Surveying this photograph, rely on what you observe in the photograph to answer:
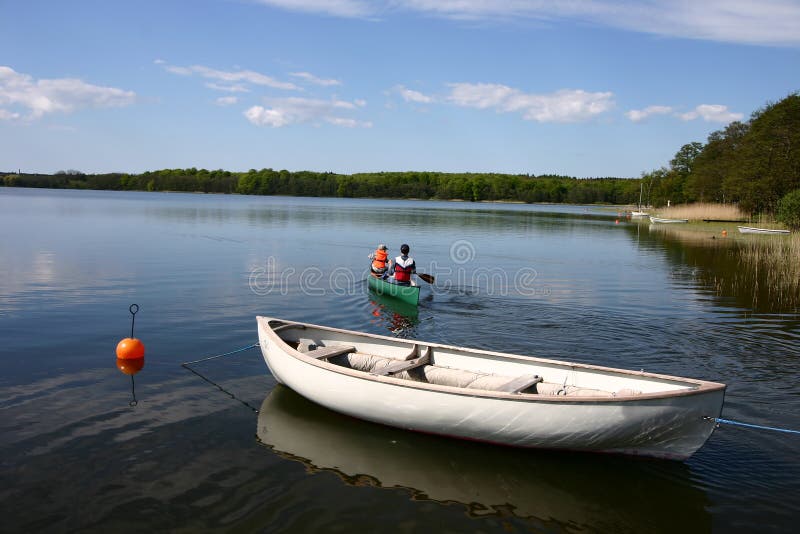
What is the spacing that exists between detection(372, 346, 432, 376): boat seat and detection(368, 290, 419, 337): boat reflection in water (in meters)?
4.82

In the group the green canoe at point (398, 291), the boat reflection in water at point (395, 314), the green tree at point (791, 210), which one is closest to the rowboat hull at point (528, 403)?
the boat reflection in water at point (395, 314)

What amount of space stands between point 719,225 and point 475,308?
5109cm

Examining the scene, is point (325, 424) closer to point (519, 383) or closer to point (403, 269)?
point (519, 383)

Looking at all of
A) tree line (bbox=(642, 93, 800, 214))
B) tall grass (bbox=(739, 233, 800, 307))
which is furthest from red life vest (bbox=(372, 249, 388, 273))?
tree line (bbox=(642, 93, 800, 214))

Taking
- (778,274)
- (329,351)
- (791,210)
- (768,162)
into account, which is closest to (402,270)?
(329,351)

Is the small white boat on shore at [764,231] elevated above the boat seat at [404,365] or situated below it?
above

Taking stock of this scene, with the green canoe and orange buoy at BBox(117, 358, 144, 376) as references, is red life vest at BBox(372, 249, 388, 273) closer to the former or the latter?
the green canoe

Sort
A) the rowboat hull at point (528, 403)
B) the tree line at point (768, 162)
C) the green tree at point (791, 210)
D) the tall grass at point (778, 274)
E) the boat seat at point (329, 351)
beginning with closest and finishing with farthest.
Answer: the rowboat hull at point (528, 403) → the boat seat at point (329, 351) → the tall grass at point (778, 274) → the green tree at point (791, 210) → the tree line at point (768, 162)

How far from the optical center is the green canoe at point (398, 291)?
17578 millimetres

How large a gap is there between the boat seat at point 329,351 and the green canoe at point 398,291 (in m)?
7.17

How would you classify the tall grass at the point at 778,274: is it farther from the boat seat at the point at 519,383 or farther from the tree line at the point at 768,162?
the tree line at the point at 768,162

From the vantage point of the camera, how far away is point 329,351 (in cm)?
999

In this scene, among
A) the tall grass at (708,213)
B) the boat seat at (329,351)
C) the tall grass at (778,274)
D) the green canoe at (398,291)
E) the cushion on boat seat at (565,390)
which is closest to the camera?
the cushion on boat seat at (565,390)

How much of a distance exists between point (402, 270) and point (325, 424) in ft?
31.9
